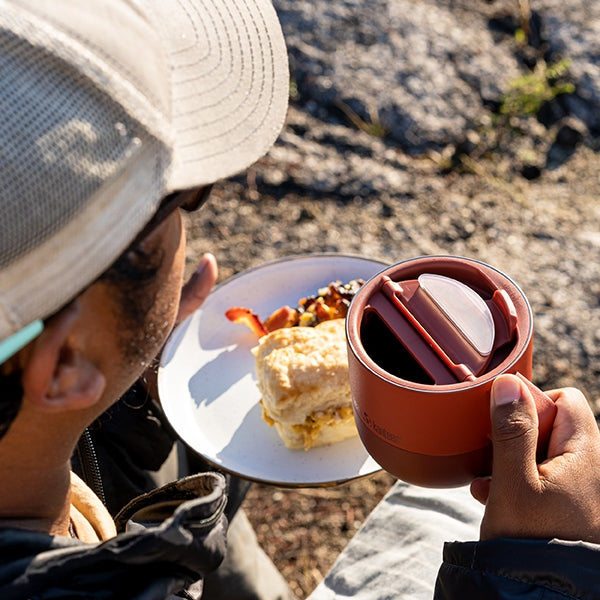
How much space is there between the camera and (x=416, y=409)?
1.29 m

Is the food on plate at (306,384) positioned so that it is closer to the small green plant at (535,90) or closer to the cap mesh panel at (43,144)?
the cap mesh panel at (43,144)

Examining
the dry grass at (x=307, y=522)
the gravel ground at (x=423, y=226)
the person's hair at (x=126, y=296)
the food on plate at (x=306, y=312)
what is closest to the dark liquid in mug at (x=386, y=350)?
the person's hair at (x=126, y=296)

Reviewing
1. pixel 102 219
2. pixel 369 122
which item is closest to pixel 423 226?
pixel 369 122

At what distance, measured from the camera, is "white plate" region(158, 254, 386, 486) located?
1772 millimetres

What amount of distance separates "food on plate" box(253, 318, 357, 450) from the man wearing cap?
0.51 metres

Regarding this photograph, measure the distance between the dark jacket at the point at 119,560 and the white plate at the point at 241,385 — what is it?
53 centimetres

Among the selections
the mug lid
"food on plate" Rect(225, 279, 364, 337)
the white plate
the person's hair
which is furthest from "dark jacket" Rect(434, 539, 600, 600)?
"food on plate" Rect(225, 279, 364, 337)

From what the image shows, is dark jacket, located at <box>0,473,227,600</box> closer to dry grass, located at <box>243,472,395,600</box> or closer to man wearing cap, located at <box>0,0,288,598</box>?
man wearing cap, located at <box>0,0,288,598</box>

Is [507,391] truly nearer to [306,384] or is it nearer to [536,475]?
[536,475]

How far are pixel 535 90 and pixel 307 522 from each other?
224 centimetres

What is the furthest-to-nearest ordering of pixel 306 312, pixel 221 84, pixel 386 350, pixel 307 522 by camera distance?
pixel 307 522 → pixel 306 312 → pixel 386 350 → pixel 221 84

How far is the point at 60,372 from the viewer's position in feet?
3.56

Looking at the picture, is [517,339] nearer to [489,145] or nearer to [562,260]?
[562,260]

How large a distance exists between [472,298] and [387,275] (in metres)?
0.17
